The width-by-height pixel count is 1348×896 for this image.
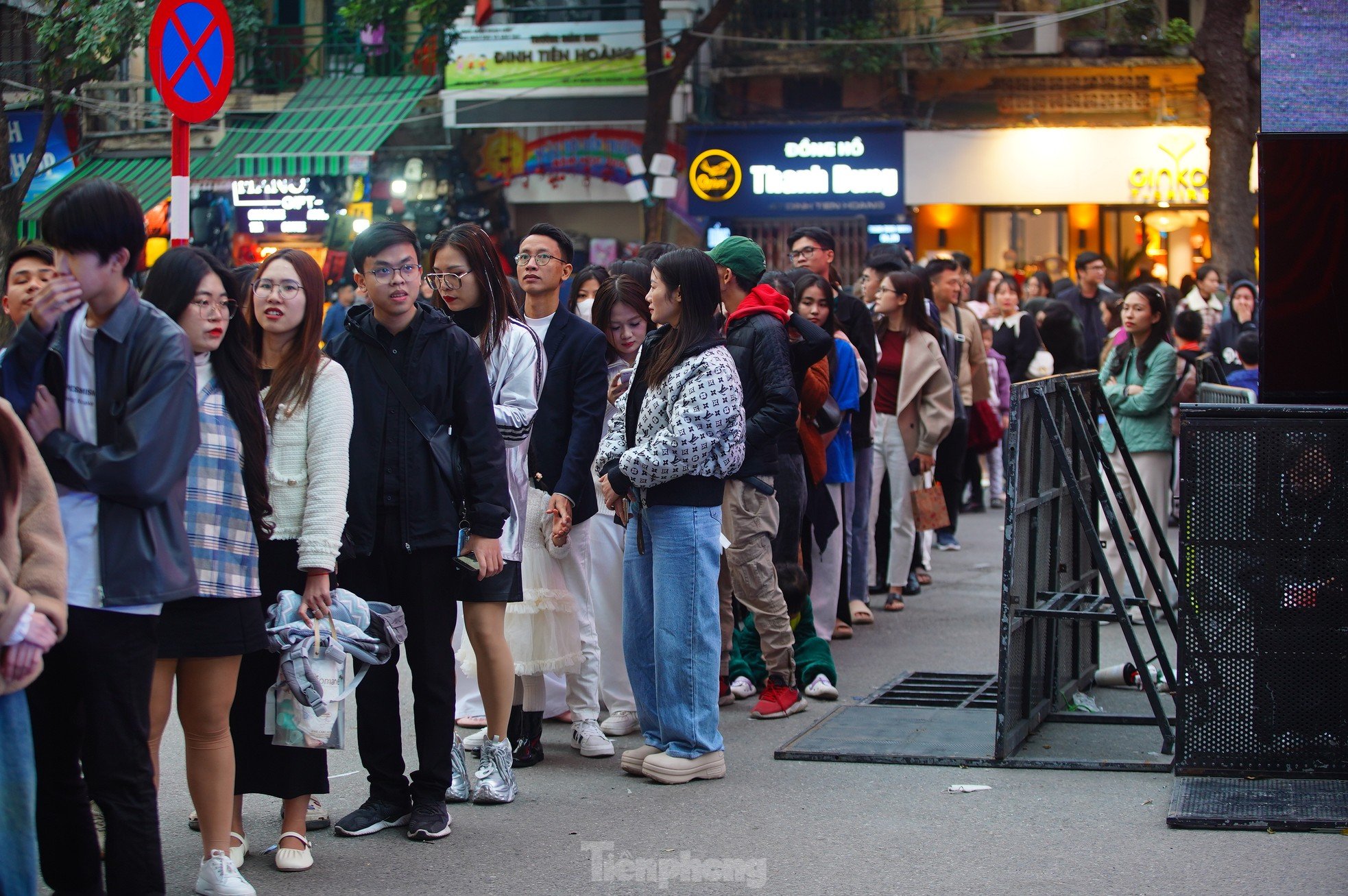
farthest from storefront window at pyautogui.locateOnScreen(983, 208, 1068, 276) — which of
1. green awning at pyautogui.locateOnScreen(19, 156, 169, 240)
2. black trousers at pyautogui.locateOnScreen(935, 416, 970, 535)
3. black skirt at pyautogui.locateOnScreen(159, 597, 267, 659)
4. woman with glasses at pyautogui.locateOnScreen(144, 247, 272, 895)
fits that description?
black skirt at pyautogui.locateOnScreen(159, 597, 267, 659)

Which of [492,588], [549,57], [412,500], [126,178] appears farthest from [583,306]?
[126,178]

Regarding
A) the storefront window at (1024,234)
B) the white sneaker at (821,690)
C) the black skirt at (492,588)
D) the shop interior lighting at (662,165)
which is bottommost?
the white sneaker at (821,690)

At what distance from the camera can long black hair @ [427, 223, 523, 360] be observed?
5828 millimetres

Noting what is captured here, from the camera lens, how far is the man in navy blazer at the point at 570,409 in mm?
6363

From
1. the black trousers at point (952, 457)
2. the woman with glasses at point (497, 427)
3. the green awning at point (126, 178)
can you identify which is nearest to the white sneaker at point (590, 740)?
the woman with glasses at point (497, 427)

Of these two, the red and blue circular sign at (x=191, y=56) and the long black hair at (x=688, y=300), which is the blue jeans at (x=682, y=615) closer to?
the long black hair at (x=688, y=300)

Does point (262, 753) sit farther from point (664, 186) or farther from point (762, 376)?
point (664, 186)

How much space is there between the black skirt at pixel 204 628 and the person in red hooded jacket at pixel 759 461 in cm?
244

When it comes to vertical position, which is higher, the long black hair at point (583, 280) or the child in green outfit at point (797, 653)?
the long black hair at point (583, 280)

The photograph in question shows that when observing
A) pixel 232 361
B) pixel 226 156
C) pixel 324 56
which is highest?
pixel 324 56

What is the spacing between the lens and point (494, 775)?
564 centimetres

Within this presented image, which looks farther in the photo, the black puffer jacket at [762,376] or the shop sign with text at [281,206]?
the shop sign with text at [281,206]

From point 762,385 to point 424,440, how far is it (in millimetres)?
1880

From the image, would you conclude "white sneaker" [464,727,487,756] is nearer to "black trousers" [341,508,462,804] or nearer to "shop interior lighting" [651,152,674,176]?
"black trousers" [341,508,462,804]
